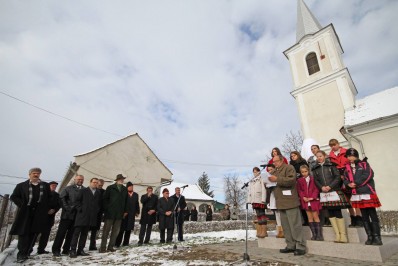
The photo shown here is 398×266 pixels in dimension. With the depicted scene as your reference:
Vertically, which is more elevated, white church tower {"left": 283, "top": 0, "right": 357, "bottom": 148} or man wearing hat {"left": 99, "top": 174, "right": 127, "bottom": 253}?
white church tower {"left": 283, "top": 0, "right": 357, "bottom": 148}

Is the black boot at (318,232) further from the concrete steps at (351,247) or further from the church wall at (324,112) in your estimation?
the church wall at (324,112)

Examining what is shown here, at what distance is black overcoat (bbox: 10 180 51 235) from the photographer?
16.6 ft

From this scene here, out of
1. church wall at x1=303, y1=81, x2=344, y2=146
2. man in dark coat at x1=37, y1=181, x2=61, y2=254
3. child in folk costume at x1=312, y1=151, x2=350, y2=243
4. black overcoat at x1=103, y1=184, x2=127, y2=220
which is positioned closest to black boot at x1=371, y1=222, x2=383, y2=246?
child in folk costume at x1=312, y1=151, x2=350, y2=243

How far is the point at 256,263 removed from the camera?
12.5 ft

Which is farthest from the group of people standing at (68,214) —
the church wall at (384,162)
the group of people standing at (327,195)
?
the church wall at (384,162)

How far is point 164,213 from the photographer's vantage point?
8.11m

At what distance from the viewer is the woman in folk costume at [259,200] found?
5609 mm

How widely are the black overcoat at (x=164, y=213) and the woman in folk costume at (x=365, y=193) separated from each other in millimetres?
5720

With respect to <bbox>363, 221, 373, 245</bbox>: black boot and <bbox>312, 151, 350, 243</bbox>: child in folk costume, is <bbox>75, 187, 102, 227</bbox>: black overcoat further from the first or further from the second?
<bbox>363, 221, 373, 245</bbox>: black boot

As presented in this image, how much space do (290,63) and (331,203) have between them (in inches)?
887

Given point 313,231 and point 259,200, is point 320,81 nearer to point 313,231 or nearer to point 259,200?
point 259,200

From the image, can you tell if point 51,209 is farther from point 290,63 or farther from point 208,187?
point 208,187

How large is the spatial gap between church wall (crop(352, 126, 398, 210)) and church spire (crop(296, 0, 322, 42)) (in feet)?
44.7

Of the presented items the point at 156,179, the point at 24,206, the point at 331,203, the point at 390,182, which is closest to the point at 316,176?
the point at 331,203
